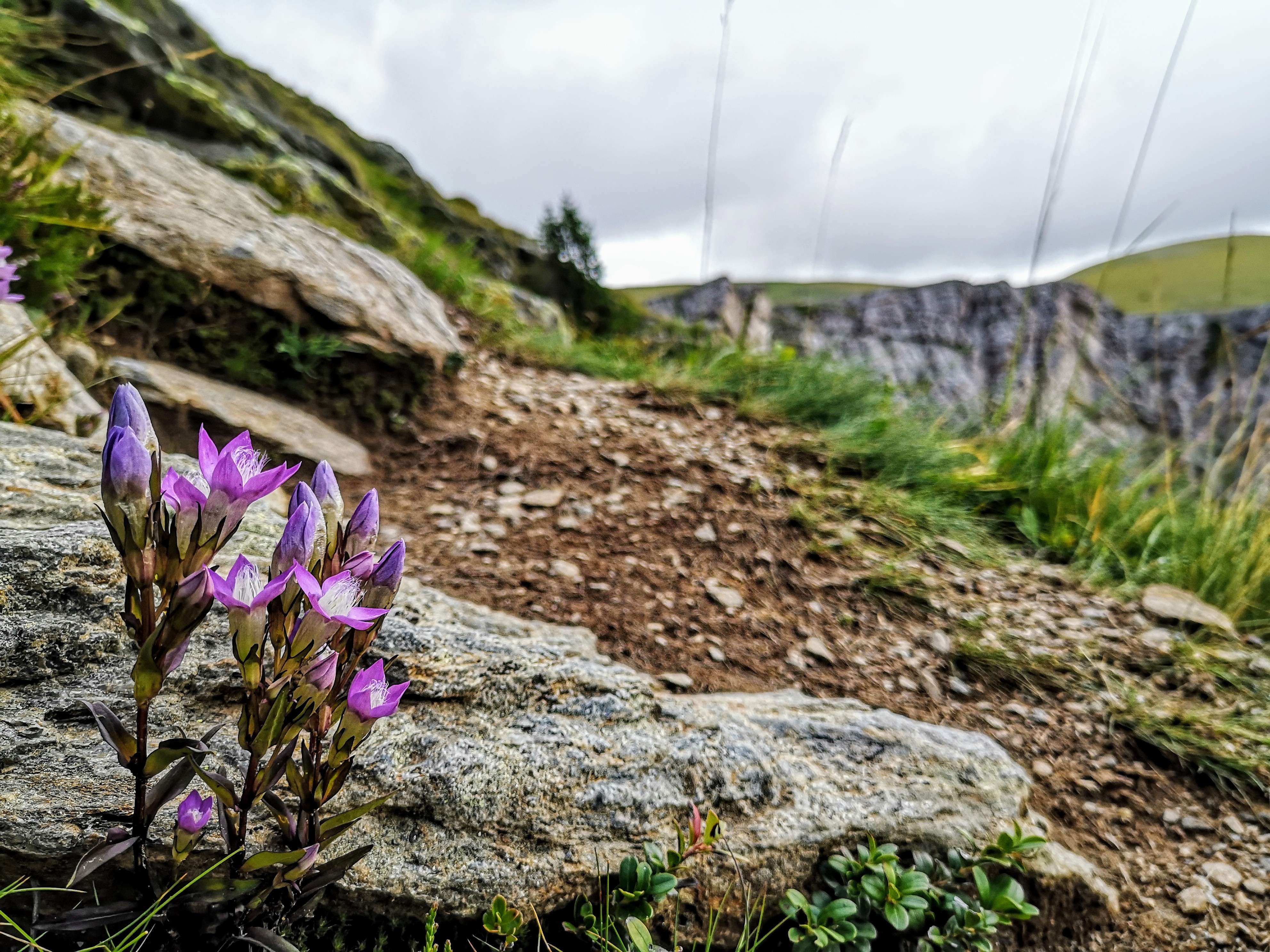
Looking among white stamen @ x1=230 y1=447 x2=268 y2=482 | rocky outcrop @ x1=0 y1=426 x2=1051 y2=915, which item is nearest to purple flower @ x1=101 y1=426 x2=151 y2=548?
white stamen @ x1=230 y1=447 x2=268 y2=482

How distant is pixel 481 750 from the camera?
1378mm

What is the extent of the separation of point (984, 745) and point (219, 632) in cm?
208

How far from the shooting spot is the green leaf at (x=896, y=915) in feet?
4.37

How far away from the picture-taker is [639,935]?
1.16 meters

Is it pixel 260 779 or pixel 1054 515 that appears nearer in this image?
pixel 260 779

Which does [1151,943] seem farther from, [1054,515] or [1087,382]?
[1087,382]

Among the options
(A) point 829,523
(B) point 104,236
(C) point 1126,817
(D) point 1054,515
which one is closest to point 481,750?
(C) point 1126,817

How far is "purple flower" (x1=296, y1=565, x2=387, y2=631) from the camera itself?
75cm

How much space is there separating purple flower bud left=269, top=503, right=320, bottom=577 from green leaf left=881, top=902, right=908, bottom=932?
4.46 feet

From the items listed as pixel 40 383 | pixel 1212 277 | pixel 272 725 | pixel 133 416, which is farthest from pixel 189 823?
pixel 1212 277

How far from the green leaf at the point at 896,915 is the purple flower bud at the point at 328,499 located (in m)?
1.35

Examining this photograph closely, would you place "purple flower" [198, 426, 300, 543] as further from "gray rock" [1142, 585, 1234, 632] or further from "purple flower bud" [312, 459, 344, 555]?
"gray rock" [1142, 585, 1234, 632]

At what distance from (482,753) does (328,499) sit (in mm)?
693

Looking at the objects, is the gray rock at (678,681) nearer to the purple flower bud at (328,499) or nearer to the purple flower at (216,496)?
the purple flower bud at (328,499)
